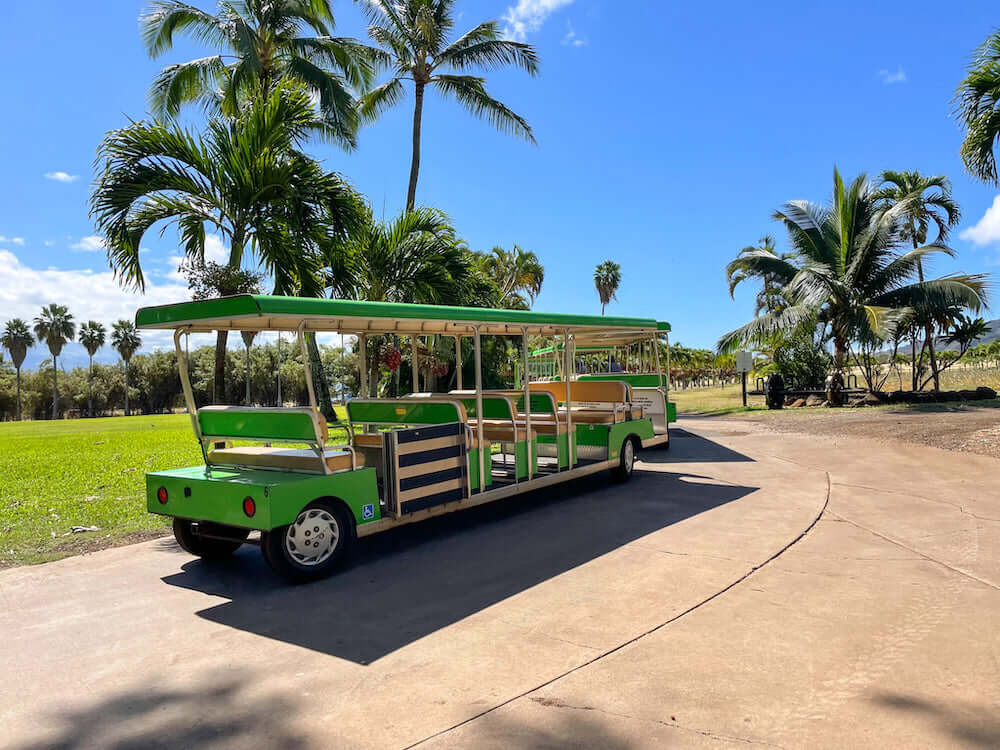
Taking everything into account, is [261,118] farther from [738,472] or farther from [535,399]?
[738,472]

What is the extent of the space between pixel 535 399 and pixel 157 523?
473 centimetres

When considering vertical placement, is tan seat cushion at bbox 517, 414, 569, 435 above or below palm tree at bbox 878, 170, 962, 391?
below

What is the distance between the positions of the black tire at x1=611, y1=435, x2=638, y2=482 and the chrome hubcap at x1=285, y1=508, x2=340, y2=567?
4.95m

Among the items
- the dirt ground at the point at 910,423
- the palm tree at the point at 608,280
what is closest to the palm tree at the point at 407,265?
the dirt ground at the point at 910,423

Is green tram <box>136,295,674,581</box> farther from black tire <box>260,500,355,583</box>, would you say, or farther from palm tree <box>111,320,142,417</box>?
palm tree <box>111,320,142,417</box>

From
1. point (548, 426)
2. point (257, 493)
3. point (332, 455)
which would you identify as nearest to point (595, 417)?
point (548, 426)

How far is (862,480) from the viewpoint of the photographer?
9000mm

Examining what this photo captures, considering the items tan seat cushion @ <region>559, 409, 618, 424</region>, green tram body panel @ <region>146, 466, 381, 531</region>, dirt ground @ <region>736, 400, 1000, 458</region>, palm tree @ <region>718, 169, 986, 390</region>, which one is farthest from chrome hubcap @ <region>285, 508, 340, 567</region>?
palm tree @ <region>718, 169, 986, 390</region>

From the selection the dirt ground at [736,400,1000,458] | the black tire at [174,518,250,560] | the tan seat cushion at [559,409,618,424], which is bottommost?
the black tire at [174,518,250,560]

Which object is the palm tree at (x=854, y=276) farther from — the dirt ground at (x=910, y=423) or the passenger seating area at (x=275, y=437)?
the passenger seating area at (x=275, y=437)

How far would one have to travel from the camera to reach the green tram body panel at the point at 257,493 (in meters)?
A: 5.05

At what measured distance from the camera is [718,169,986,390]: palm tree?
20.2 meters

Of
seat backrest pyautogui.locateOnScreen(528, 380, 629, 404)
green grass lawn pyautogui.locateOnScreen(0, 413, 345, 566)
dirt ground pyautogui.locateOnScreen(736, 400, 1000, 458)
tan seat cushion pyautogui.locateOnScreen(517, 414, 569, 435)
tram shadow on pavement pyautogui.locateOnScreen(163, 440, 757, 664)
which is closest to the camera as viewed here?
tram shadow on pavement pyautogui.locateOnScreen(163, 440, 757, 664)

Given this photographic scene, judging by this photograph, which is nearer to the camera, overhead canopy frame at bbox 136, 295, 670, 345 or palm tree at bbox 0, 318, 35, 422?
overhead canopy frame at bbox 136, 295, 670, 345
